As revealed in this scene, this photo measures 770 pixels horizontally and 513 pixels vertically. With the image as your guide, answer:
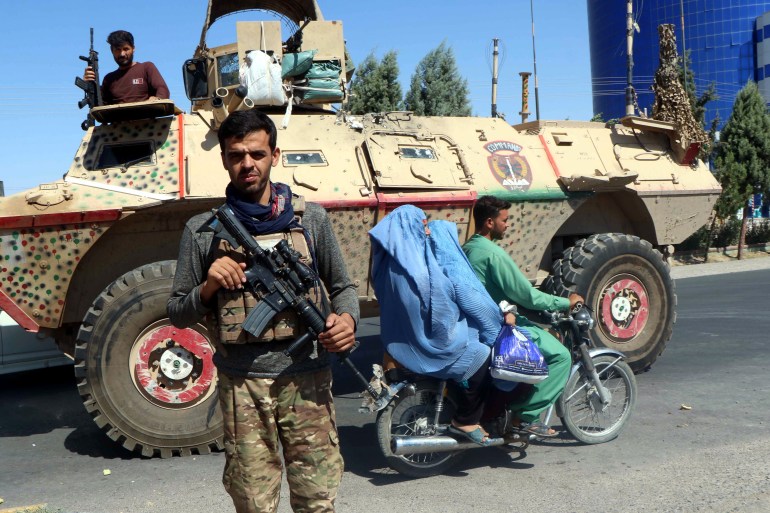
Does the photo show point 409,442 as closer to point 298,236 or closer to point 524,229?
point 298,236

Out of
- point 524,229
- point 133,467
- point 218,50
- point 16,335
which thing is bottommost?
point 133,467

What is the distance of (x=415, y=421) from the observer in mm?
4914

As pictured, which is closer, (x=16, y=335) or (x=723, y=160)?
(x=16, y=335)

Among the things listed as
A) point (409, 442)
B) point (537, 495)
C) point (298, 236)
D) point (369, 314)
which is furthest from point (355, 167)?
point (298, 236)

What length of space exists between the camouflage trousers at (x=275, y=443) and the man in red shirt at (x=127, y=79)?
387cm

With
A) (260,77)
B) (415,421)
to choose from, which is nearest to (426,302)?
(415,421)

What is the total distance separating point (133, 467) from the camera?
17.5 feet

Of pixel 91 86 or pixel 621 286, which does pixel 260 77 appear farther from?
pixel 621 286

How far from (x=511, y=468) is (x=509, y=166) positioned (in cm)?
291

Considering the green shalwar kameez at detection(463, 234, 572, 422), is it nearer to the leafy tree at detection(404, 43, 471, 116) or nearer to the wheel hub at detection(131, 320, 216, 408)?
the wheel hub at detection(131, 320, 216, 408)

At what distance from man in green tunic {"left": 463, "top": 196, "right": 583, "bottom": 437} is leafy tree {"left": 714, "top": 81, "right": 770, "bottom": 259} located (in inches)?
682

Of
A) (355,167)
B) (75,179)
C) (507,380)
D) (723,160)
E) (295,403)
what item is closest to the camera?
(295,403)

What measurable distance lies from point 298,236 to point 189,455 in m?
3.06

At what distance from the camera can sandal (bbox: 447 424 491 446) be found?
4852mm
